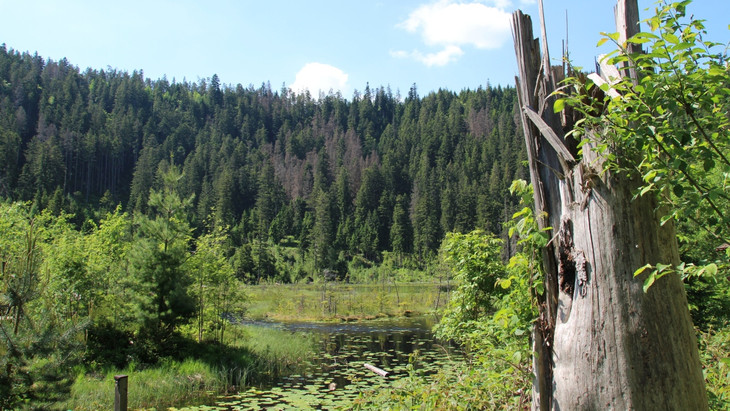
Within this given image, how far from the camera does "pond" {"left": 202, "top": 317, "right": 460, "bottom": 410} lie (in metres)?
12.9

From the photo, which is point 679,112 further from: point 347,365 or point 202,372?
point 347,365

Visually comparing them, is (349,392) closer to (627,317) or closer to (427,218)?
(627,317)

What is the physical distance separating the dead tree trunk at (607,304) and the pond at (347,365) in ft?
11.9

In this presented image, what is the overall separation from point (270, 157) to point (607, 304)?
5949 inches

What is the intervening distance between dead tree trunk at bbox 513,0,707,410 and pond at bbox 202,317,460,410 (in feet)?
11.9

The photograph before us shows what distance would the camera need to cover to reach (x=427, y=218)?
94.9 meters

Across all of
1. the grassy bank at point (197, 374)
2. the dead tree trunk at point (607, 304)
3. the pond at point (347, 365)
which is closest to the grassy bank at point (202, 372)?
the grassy bank at point (197, 374)

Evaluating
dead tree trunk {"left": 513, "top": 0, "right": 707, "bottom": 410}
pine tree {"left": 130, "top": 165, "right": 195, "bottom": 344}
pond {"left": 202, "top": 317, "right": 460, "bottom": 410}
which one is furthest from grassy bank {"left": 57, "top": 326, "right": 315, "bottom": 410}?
dead tree trunk {"left": 513, "top": 0, "right": 707, "bottom": 410}

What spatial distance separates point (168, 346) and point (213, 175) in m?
115

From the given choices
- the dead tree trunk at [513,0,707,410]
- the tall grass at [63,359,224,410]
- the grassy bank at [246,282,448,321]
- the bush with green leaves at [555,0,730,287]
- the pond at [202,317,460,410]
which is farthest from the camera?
the grassy bank at [246,282,448,321]

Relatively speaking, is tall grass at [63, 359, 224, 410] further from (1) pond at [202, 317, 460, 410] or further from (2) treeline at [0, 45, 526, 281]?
(2) treeline at [0, 45, 526, 281]

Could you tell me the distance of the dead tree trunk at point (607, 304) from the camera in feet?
9.72

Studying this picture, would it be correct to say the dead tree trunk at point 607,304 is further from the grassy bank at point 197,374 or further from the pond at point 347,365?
the grassy bank at point 197,374

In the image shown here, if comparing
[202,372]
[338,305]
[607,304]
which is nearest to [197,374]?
[202,372]
